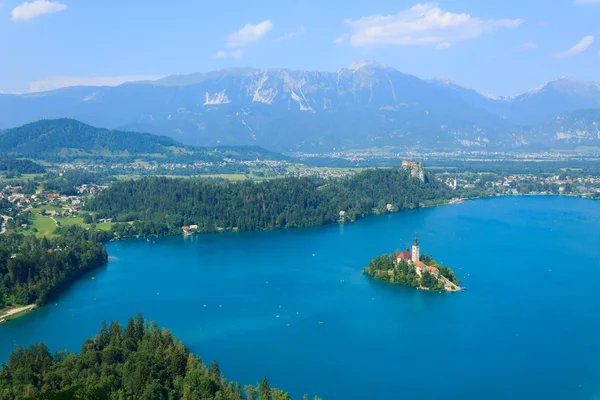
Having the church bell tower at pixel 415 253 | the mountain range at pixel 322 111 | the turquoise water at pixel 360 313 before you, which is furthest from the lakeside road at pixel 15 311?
the mountain range at pixel 322 111

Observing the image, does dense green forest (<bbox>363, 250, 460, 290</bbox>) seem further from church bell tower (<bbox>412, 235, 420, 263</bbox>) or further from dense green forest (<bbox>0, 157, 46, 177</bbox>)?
dense green forest (<bbox>0, 157, 46, 177</bbox>)

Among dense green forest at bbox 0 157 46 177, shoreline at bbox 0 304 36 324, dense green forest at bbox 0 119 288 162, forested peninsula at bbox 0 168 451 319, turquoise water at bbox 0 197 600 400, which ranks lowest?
turquoise water at bbox 0 197 600 400

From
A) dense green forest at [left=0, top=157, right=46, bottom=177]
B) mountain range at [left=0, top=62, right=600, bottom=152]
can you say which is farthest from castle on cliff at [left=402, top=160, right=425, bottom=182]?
mountain range at [left=0, top=62, right=600, bottom=152]

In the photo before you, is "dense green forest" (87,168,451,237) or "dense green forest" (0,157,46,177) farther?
"dense green forest" (0,157,46,177)

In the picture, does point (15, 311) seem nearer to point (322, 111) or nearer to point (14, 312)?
point (14, 312)

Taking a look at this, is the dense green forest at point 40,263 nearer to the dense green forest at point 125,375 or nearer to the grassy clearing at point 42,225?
the grassy clearing at point 42,225

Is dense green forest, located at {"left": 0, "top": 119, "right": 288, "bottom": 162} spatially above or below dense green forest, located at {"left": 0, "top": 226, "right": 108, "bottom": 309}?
above

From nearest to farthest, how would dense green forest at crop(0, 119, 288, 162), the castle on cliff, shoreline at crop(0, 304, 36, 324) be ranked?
shoreline at crop(0, 304, 36, 324) → the castle on cliff → dense green forest at crop(0, 119, 288, 162)
